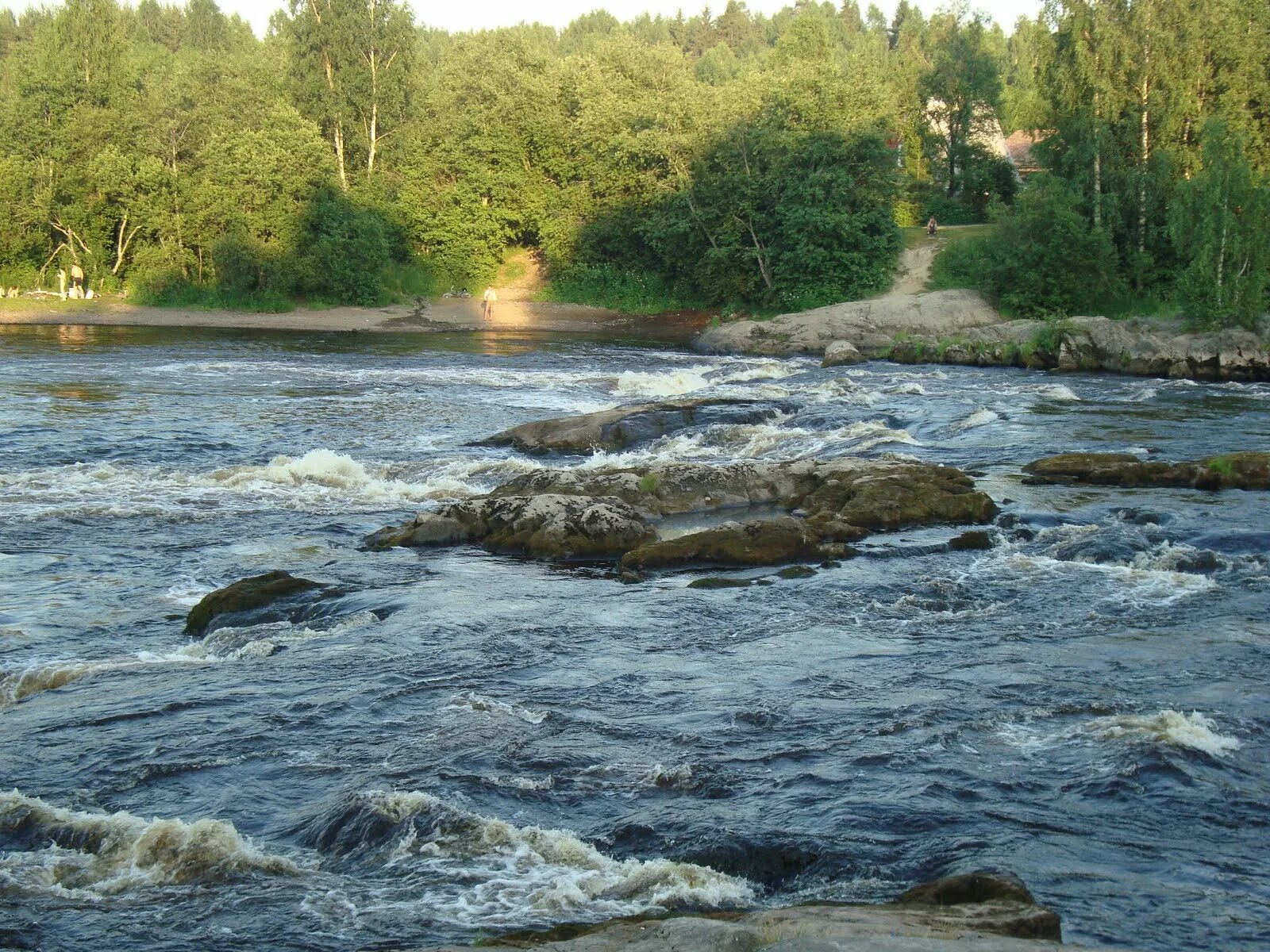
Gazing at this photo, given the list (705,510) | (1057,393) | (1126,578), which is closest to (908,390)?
(1057,393)

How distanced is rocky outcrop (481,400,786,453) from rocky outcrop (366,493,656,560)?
6.46 metres

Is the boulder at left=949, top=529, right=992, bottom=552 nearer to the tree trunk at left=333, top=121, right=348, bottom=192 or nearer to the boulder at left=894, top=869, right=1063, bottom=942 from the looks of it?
the boulder at left=894, top=869, right=1063, bottom=942

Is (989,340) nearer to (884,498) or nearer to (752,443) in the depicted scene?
(752,443)

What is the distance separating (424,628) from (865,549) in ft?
19.0

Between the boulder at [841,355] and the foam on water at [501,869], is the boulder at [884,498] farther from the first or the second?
the boulder at [841,355]

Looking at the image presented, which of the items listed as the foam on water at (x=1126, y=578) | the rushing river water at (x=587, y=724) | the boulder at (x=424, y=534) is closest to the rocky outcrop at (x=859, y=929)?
the rushing river water at (x=587, y=724)

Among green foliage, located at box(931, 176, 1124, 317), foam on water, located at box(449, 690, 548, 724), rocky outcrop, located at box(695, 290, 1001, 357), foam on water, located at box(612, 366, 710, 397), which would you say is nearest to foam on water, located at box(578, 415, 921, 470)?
foam on water, located at box(612, 366, 710, 397)

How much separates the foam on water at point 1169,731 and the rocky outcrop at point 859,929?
10.4ft

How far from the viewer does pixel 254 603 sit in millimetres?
13047

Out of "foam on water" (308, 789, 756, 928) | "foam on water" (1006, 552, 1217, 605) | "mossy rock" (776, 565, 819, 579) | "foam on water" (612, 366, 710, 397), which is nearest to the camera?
"foam on water" (308, 789, 756, 928)

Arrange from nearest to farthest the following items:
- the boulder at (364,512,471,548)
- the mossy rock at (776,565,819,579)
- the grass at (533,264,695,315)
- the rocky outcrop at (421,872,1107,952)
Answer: the rocky outcrop at (421,872,1107,952) < the mossy rock at (776,565,819,579) < the boulder at (364,512,471,548) < the grass at (533,264,695,315)

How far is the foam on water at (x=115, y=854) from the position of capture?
7457 millimetres

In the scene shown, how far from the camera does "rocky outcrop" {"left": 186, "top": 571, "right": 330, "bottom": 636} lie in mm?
12664

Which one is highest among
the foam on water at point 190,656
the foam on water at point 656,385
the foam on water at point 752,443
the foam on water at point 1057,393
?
the foam on water at point 656,385
